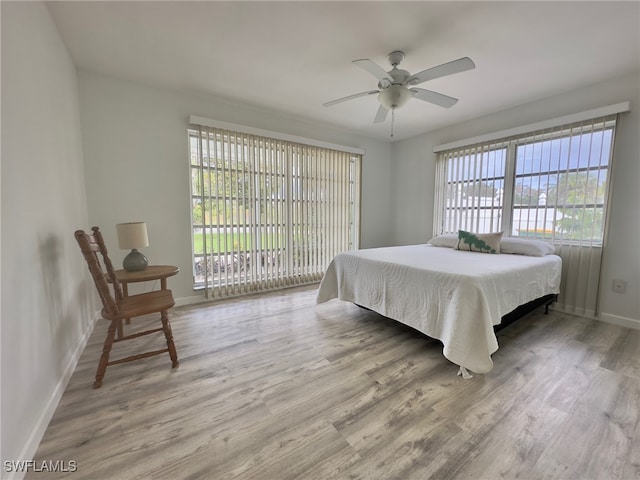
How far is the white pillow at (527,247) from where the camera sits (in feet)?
9.06

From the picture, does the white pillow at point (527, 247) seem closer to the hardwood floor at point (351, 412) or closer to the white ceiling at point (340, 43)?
the hardwood floor at point (351, 412)

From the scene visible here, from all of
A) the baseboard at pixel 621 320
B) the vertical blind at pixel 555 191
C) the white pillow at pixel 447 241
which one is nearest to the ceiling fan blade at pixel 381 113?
the vertical blind at pixel 555 191

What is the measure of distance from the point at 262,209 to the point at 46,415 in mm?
2687

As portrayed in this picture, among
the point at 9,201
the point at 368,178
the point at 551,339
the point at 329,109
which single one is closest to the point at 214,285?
the point at 9,201

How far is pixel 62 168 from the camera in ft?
6.36

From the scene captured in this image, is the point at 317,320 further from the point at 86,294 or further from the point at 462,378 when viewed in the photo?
the point at 86,294

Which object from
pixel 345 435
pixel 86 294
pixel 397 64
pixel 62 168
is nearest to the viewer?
pixel 345 435

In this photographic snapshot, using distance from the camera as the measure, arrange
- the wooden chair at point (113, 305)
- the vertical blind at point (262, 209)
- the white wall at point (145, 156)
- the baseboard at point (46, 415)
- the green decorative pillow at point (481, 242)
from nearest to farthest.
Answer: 1. the baseboard at point (46, 415)
2. the wooden chair at point (113, 305)
3. the white wall at point (145, 156)
4. the green decorative pillow at point (481, 242)
5. the vertical blind at point (262, 209)

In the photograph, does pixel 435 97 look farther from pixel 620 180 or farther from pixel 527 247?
pixel 620 180

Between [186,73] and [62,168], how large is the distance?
4.67ft

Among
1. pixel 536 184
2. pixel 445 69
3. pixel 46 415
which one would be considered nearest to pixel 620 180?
pixel 536 184

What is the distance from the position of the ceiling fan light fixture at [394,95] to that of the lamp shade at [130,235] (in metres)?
2.48

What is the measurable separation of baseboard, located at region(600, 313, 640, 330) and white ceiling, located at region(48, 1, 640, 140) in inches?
95.8

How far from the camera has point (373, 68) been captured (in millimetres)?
1938
